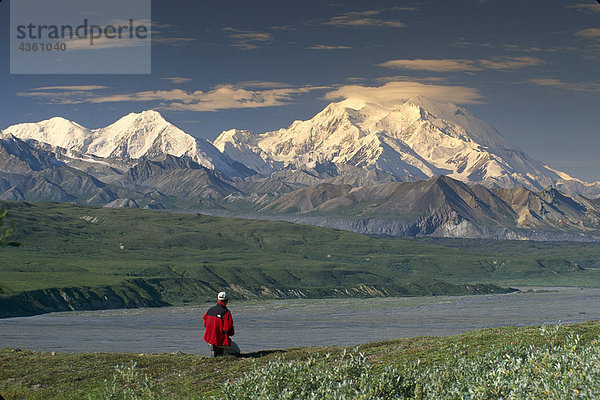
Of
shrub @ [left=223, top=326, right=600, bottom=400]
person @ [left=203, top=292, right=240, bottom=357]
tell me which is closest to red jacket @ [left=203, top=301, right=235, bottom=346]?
person @ [left=203, top=292, right=240, bottom=357]

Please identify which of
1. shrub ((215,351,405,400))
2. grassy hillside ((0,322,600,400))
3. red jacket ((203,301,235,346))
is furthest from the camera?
red jacket ((203,301,235,346))

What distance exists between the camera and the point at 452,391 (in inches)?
969

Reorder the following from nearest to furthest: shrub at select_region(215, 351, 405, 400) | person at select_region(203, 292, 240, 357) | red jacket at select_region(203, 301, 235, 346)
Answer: shrub at select_region(215, 351, 405, 400) < person at select_region(203, 292, 240, 357) < red jacket at select_region(203, 301, 235, 346)

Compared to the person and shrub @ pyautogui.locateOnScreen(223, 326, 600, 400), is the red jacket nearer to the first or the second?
the person

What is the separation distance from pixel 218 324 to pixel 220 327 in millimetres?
408

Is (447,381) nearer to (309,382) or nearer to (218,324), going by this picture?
(309,382)

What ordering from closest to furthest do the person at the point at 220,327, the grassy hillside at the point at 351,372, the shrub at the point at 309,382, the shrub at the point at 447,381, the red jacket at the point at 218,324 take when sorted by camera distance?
1. the shrub at the point at 447,381
2. the grassy hillside at the point at 351,372
3. the shrub at the point at 309,382
4. the person at the point at 220,327
5. the red jacket at the point at 218,324

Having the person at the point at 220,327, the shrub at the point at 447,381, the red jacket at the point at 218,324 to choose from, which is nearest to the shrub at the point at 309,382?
the shrub at the point at 447,381

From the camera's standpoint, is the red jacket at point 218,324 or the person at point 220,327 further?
the red jacket at point 218,324

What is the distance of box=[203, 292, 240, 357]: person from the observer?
1751 inches

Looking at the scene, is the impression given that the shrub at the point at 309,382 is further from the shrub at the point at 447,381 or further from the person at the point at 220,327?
the person at the point at 220,327

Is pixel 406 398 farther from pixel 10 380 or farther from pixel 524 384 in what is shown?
pixel 10 380

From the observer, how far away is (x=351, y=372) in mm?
29984

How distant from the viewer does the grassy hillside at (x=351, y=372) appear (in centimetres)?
2470
